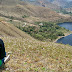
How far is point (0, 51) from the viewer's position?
8086 mm

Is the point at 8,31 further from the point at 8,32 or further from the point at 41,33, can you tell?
the point at 41,33

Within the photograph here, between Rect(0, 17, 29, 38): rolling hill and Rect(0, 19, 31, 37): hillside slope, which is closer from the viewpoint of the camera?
Rect(0, 17, 29, 38): rolling hill

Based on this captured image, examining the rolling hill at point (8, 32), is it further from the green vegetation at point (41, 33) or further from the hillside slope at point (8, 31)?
the green vegetation at point (41, 33)

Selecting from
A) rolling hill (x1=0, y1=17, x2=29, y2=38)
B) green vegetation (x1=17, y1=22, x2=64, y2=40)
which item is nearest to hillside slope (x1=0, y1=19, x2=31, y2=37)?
rolling hill (x1=0, y1=17, x2=29, y2=38)

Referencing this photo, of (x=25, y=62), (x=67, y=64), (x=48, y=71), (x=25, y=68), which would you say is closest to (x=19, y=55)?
(x=25, y=62)

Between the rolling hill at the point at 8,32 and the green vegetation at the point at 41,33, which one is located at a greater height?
the rolling hill at the point at 8,32

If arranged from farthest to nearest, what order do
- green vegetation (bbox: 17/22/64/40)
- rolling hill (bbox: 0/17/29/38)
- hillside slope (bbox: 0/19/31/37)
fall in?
green vegetation (bbox: 17/22/64/40) < hillside slope (bbox: 0/19/31/37) < rolling hill (bbox: 0/17/29/38)

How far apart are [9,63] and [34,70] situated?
2311 millimetres

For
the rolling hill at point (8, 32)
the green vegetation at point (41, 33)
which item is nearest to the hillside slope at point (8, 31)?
the rolling hill at point (8, 32)

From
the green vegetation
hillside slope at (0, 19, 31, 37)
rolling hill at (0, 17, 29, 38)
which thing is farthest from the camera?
the green vegetation

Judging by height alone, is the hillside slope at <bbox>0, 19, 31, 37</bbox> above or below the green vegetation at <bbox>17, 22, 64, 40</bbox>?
above

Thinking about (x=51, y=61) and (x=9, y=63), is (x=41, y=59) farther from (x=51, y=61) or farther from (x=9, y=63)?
(x=9, y=63)

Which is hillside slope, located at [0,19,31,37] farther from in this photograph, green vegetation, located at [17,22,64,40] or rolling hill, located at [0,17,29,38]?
green vegetation, located at [17,22,64,40]

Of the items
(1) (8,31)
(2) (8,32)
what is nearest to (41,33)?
(1) (8,31)
